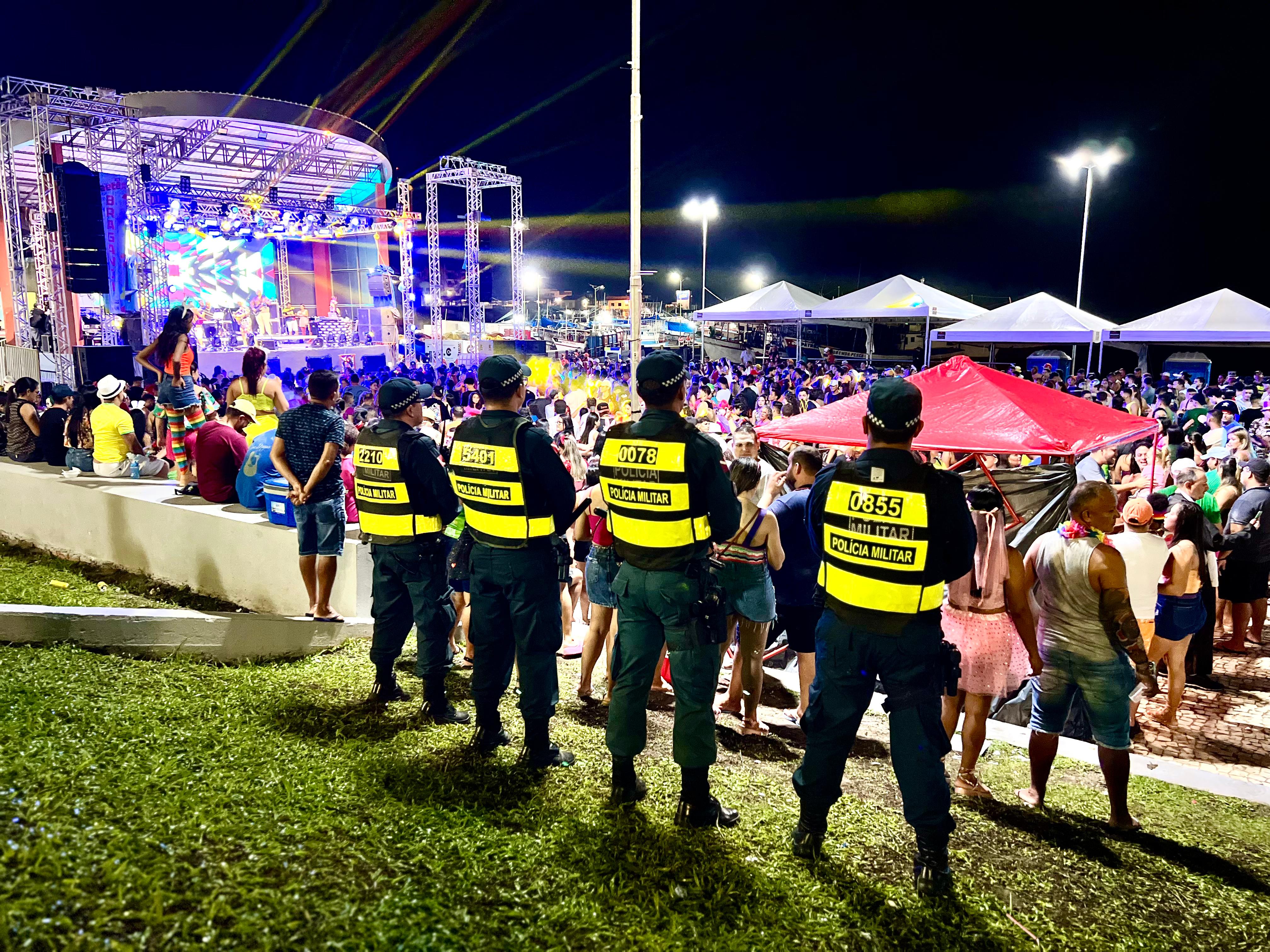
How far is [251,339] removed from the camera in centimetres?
2752

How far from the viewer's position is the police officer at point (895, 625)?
3.01m

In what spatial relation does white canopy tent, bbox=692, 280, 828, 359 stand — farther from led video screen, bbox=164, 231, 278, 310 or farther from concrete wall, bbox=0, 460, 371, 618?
led video screen, bbox=164, 231, 278, 310

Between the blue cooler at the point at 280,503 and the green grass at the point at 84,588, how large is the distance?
2.72 feet

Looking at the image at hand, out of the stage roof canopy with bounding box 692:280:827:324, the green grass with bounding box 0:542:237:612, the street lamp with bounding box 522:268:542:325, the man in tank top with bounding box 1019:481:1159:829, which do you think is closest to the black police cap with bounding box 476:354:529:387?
the man in tank top with bounding box 1019:481:1159:829

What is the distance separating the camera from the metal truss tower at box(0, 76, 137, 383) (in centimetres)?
1561

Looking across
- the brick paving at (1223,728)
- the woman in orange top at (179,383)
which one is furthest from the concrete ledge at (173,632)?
the brick paving at (1223,728)

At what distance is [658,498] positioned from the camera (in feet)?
11.2

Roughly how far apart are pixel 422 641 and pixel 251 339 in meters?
26.9

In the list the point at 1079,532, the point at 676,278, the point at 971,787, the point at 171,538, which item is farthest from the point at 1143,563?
the point at 676,278

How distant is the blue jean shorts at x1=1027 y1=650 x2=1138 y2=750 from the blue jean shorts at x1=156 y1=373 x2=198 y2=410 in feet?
23.9

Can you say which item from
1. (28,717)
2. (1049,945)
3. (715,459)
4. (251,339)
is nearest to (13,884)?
(28,717)

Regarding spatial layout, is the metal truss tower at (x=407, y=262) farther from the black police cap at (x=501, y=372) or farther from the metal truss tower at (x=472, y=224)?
the black police cap at (x=501, y=372)

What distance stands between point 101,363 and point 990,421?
1717 cm

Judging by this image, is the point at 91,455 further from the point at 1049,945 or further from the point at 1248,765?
the point at 1248,765
